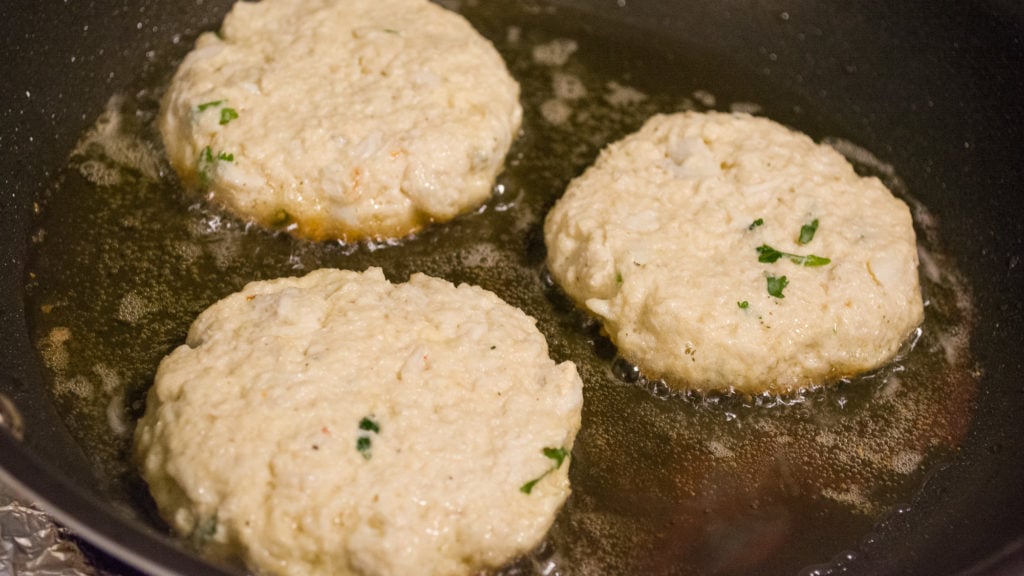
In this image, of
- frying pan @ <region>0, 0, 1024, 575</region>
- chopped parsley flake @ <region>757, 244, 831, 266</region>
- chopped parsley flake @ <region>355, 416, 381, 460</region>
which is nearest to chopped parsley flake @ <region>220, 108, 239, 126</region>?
frying pan @ <region>0, 0, 1024, 575</region>

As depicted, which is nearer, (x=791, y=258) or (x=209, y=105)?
(x=791, y=258)

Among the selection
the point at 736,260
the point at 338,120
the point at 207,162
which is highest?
the point at 736,260

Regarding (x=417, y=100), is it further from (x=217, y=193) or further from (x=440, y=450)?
(x=440, y=450)

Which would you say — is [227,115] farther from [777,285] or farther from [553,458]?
[777,285]

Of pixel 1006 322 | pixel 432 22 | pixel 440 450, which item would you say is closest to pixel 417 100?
pixel 432 22

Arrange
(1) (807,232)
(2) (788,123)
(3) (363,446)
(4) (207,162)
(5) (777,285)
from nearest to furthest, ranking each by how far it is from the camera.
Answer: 1. (3) (363,446)
2. (5) (777,285)
3. (1) (807,232)
4. (4) (207,162)
5. (2) (788,123)

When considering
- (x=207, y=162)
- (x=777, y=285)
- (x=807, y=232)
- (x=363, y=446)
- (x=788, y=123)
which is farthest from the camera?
(x=788, y=123)

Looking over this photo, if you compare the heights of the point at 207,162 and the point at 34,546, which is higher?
the point at 207,162

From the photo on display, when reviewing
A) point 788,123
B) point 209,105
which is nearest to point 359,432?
point 209,105
